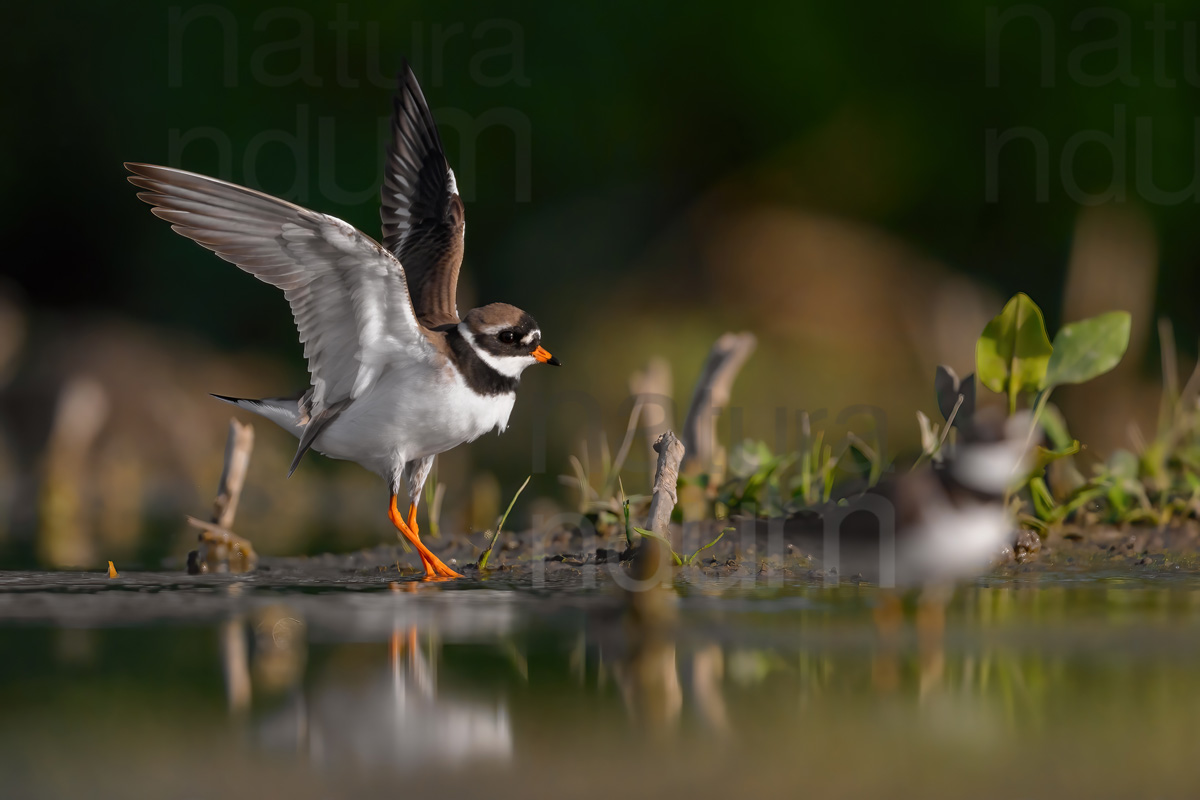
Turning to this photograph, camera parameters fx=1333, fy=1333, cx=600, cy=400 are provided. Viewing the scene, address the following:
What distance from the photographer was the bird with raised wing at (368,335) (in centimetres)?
596

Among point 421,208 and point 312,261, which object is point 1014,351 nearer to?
point 312,261

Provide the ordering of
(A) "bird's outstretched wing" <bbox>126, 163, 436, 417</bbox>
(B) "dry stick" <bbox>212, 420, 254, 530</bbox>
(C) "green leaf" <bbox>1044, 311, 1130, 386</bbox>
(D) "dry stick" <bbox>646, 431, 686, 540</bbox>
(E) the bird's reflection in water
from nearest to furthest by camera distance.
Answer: (E) the bird's reflection in water
(D) "dry stick" <bbox>646, 431, 686, 540</bbox>
(A) "bird's outstretched wing" <bbox>126, 163, 436, 417</bbox>
(C) "green leaf" <bbox>1044, 311, 1130, 386</bbox>
(B) "dry stick" <bbox>212, 420, 254, 530</bbox>

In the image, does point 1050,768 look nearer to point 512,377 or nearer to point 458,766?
point 458,766

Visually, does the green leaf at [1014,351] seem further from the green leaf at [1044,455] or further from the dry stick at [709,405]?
the dry stick at [709,405]

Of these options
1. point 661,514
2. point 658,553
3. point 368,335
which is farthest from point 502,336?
point 658,553

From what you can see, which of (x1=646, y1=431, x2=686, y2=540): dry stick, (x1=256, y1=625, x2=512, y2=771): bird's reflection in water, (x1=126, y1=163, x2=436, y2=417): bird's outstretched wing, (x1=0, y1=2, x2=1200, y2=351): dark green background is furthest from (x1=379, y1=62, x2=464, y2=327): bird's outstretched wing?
(x1=0, y1=2, x2=1200, y2=351): dark green background

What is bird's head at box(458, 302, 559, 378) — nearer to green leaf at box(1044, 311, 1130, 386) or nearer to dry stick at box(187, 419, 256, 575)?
dry stick at box(187, 419, 256, 575)

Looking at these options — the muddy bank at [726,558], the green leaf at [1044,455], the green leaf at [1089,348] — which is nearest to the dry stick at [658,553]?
the muddy bank at [726,558]

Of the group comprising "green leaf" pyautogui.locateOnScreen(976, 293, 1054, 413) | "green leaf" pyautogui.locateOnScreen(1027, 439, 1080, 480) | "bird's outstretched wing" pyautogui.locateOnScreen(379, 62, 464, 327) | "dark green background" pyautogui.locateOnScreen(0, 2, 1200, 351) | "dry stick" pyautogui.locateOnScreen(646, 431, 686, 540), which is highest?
"dark green background" pyautogui.locateOnScreen(0, 2, 1200, 351)

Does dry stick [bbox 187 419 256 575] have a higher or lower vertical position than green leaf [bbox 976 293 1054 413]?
lower

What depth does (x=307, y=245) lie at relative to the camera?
6.01 m

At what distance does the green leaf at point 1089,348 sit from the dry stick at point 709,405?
191 centimetres

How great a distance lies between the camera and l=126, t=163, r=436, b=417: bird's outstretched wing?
19.3 feet

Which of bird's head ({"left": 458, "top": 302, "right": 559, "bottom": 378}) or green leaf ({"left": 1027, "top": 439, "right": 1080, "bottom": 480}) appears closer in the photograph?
green leaf ({"left": 1027, "top": 439, "right": 1080, "bottom": 480})
